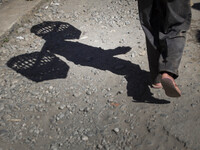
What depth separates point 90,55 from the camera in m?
3.41

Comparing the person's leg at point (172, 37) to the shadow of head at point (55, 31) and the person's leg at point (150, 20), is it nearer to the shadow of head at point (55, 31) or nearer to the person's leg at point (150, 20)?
the person's leg at point (150, 20)

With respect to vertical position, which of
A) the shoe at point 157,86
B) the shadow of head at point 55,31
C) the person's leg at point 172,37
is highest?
the person's leg at point 172,37

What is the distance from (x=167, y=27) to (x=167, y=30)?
0.04 m

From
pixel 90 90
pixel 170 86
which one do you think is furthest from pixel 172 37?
pixel 90 90

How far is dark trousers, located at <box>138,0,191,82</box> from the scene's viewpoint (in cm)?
205

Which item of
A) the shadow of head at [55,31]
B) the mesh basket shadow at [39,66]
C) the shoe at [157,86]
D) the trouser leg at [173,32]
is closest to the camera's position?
the trouser leg at [173,32]

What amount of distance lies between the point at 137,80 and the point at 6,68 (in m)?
1.79

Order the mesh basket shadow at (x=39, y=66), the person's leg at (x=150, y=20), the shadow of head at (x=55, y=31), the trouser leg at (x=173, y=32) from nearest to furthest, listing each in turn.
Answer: the trouser leg at (x=173, y=32) < the person's leg at (x=150, y=20) < the mesh basket shadow at (x=39, y=66) < the shadow of head at (x=55, y=31)

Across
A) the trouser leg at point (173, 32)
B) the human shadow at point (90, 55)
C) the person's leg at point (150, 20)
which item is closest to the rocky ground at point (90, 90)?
the human shadow at point (90, 55)

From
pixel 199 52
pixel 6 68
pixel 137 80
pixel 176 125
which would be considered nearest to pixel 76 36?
pixel 6 68

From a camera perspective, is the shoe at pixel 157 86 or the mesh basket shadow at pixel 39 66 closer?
the shoe at pixel 157 86

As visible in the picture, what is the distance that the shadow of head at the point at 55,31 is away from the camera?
12.9 ft

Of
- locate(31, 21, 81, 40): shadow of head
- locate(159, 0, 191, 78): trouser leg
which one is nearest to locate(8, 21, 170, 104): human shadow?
locate(31, 21, 81, 40): shadow of head

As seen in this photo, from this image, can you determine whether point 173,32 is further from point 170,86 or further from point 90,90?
point 90,90
